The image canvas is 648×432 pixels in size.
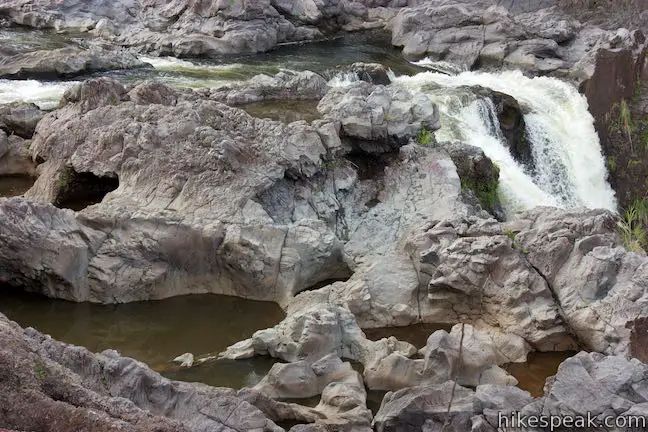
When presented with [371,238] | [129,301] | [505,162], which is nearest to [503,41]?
[505,162]

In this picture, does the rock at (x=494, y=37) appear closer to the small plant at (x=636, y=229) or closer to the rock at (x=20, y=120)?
the small plant at (x=636, y=229)

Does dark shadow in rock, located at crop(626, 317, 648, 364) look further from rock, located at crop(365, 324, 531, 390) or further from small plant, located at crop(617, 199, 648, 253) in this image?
small plant, located at crop(617, 199, 648, 253)

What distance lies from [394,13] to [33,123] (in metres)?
19.7

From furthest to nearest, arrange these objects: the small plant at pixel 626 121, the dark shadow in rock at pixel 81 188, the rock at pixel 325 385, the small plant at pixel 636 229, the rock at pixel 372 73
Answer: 1. the rock at pixel 372 73
2. the small plant at pixel 626 121
3. the dark shadow in rock at pixel 81 188
4. the small plant at pixel 636 229
5. the rock at pixel 325 385

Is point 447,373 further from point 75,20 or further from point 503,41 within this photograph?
point 75,20

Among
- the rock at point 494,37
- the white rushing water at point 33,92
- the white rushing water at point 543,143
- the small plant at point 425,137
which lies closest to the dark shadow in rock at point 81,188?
the white rushing water at point 33,92

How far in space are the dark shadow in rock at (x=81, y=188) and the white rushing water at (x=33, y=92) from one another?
3.96 m

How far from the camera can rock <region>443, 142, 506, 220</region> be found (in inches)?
550

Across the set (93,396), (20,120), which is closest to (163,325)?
(93,396)

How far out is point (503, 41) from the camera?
83.4ft

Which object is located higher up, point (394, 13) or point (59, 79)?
point (394, 13)

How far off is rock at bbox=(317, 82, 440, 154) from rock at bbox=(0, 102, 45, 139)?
19.9 feet

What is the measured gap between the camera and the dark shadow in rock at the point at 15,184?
44.0ft

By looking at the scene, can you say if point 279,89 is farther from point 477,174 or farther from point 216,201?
point 216,201
